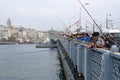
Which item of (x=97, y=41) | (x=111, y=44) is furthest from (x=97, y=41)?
(x=111, y=44)

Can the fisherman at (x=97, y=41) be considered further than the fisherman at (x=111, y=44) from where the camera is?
Yes

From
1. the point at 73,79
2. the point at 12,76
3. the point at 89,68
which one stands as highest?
the point at 89,68

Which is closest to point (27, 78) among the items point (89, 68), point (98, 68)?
point (89, 68)

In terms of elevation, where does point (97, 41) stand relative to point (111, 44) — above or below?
above

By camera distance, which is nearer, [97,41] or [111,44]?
[97,41]

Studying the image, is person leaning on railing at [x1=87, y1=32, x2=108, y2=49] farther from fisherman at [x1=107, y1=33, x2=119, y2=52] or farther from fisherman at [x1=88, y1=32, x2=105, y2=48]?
Result: fisherman at [x1=107, y1=33, x2=119, y2=52]

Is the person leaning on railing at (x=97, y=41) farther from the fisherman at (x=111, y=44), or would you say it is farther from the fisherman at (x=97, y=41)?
the fisherman at (x=111, y=44)

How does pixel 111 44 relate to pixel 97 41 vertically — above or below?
below

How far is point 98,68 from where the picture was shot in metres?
9.36

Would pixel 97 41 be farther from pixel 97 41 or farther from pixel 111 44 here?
pixel 111 44

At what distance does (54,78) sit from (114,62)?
82.5 ft

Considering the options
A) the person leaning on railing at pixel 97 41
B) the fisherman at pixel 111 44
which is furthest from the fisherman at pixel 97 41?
the fisherman at pixel 111 44

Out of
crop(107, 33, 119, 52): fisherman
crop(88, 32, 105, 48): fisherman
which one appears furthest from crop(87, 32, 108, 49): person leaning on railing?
crop(107, 33, 119, 52): fisherman

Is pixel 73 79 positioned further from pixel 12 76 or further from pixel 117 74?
A: pixel 12 76
